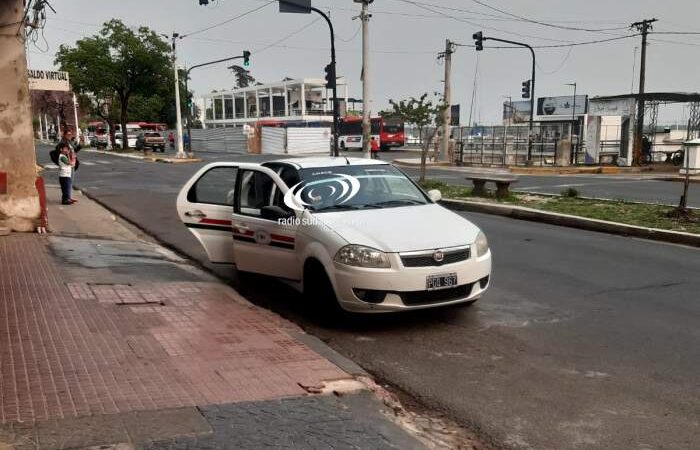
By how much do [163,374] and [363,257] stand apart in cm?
203

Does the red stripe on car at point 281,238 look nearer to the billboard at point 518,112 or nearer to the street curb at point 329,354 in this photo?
the street curb at point 329,354

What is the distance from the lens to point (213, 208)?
7.81m

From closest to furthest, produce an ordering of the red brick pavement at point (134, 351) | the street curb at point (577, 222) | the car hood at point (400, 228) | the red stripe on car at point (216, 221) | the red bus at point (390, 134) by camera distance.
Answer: the red brick pavement at point (134, 351) < the car hood at point (400, 228) < the red stripe on car at point (216, 221) < the street curb at point (577, 222) < the red bus at point (390, 134)

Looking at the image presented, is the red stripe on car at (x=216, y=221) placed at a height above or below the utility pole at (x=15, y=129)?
below

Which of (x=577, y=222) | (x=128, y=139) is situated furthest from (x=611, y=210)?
(x=128, y=139)

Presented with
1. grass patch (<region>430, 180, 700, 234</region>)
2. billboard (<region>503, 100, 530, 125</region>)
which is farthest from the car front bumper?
billboard (<region>503, 100, 530, 125</region>)

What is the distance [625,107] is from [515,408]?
107 feet

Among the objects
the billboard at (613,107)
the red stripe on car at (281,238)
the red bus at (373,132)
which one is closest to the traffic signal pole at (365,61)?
the billboard at (613,107)

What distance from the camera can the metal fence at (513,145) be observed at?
36156 millimetres

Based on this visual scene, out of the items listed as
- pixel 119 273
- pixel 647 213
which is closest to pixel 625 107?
pixel 647 213

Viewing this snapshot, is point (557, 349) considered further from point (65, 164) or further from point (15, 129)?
point (65, 164)

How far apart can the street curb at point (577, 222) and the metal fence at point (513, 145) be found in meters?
20.9

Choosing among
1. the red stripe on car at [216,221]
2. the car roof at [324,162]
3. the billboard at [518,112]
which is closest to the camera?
the car roof at [324,162]

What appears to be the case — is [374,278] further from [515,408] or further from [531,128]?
[531,128]
